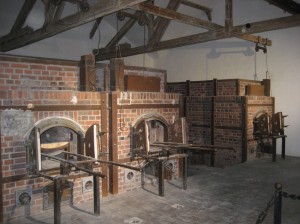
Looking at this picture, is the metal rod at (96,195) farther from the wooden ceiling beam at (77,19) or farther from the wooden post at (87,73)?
the wooden ceiling beam at (77,19)

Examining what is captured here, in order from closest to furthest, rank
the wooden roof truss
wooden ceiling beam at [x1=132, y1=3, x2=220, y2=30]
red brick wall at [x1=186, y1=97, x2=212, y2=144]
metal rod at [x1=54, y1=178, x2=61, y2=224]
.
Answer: metal rod at [x1=54, y1=178, x2=61, y2=224], the wooden roof truss, wooden ceiling beam at [x1=132, y1=3, x2=220, y2=30], red brick wall at [x1=186, y1=97, x2=212, y2=144]

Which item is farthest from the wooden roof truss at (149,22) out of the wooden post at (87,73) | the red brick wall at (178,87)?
the red brick wall at (178,87)

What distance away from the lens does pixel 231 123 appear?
7930 mm

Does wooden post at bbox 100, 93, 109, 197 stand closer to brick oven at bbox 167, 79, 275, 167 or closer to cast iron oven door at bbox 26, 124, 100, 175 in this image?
cast iron oven door at bbox 26, 124, 100, 175

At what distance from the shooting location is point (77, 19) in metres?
4.75

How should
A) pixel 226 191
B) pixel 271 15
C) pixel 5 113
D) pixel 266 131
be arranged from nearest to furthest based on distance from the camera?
1. pixel 5 113
2. pixel 226 191
3. pixel 266 131
4. pixel 271 15

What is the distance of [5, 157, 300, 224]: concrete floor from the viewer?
3850 mm

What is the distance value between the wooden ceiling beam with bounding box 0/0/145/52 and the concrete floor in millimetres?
2793

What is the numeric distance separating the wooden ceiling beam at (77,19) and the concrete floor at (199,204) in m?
2.79

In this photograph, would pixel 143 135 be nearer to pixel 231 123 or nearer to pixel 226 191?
pixel 226 191

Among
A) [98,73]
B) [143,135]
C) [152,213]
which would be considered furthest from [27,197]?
[98,73]

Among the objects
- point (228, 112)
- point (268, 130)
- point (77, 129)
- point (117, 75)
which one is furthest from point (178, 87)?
point (77, 129)

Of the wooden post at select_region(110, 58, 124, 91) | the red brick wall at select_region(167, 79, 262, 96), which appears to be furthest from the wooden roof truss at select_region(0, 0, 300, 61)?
the red brick wall at select_region(167, 79, 262, 96)

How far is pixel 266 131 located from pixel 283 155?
0.87 metres
